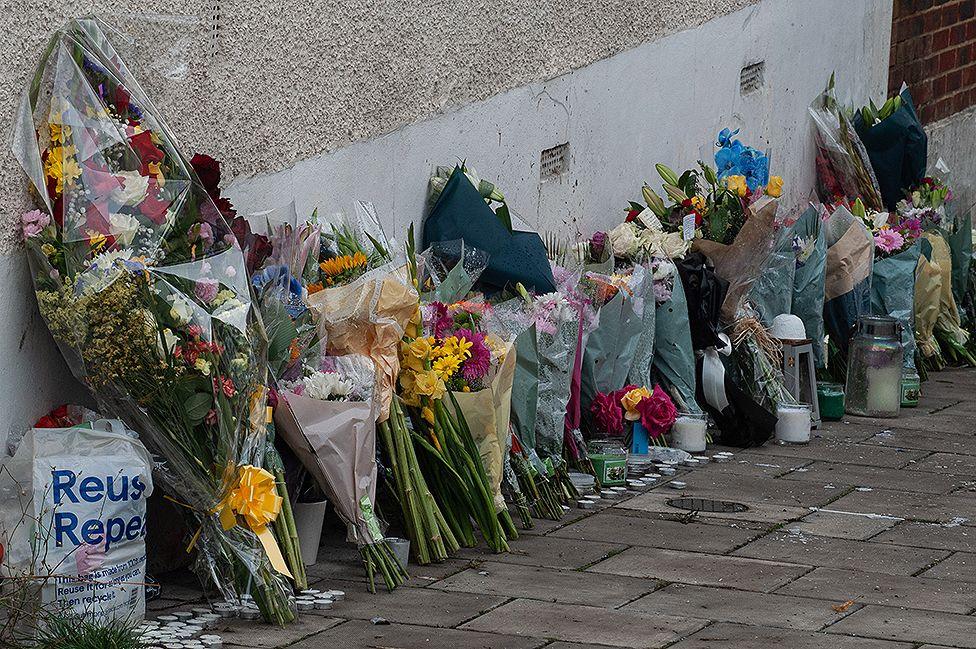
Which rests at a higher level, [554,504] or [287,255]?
[287,255]

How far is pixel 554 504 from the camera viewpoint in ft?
19.1

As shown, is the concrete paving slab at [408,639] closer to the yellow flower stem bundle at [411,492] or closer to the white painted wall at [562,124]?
the yellow flower stem bundle at [411,492]

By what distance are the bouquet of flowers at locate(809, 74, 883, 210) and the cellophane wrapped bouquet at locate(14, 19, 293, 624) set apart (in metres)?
5.21

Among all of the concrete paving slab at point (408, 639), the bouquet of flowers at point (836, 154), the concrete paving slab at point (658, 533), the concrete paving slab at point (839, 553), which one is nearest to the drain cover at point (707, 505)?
the concrete paving slab at point (658, 533)

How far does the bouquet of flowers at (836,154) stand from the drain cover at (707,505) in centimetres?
350

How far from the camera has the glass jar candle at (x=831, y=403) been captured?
755cm

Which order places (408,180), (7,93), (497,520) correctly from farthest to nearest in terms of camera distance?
1. (408,180)
2. (497,520)
3. (7,93)

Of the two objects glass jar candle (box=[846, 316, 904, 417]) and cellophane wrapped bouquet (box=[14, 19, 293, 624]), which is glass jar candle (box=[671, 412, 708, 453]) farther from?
cellophane wrapped bouquet (box=[14, 19, 293, 624])

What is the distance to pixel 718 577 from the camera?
508cm

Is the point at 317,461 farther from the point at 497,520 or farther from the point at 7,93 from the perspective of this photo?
the point at 7,93

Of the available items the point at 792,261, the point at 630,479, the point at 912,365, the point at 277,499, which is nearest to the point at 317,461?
the point at 277,499

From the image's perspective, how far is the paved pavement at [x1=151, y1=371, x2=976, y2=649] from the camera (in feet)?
14.7

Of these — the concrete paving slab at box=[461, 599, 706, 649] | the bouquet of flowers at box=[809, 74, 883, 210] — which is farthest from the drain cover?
the bouquet of flowers at box=[809, 74, 883, 210]

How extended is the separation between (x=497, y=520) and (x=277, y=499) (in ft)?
3.10
